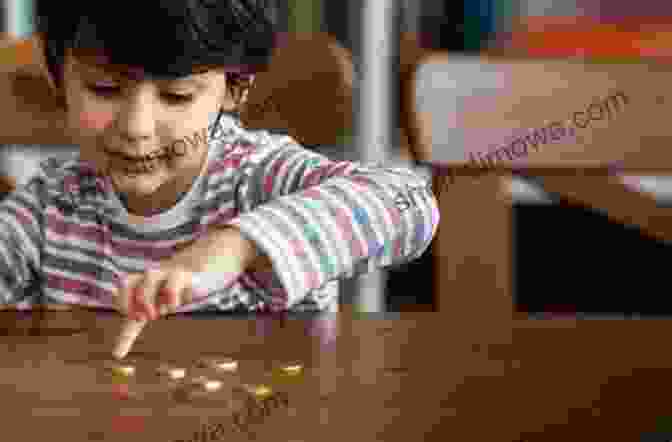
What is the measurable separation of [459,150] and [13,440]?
0.38m

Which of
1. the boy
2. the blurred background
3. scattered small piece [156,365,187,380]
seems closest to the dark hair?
the boy

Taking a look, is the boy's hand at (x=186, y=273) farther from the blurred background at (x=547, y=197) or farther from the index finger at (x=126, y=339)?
the blurred background at (x=547, y=197)

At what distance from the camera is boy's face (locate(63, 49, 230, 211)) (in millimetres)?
385

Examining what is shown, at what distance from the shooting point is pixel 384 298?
0.72 meters

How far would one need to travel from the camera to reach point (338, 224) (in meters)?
0.36

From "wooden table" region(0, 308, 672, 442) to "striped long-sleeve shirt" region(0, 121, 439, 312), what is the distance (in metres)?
0.03

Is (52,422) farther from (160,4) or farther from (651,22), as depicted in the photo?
(651,22)

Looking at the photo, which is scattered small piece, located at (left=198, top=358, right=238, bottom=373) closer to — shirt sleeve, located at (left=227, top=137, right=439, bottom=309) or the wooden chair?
shirt sleeve, located at (left=227, top=137, right=439, bottom=309)

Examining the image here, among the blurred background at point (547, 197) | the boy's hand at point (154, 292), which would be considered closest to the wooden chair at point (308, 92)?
the boy's hand at point (154, 292)

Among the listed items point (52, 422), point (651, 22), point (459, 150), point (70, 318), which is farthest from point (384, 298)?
point (651, 22)

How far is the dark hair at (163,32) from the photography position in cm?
38

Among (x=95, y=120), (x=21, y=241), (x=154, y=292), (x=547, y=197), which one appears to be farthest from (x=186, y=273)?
(x=547, y=197)

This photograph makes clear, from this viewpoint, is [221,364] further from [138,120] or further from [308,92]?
[308,92]

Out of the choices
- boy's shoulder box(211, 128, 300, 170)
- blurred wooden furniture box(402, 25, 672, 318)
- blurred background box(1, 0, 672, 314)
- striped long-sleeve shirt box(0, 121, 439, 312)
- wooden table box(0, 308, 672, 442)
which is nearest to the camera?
wooden table box(0, 308, 672, 442)
